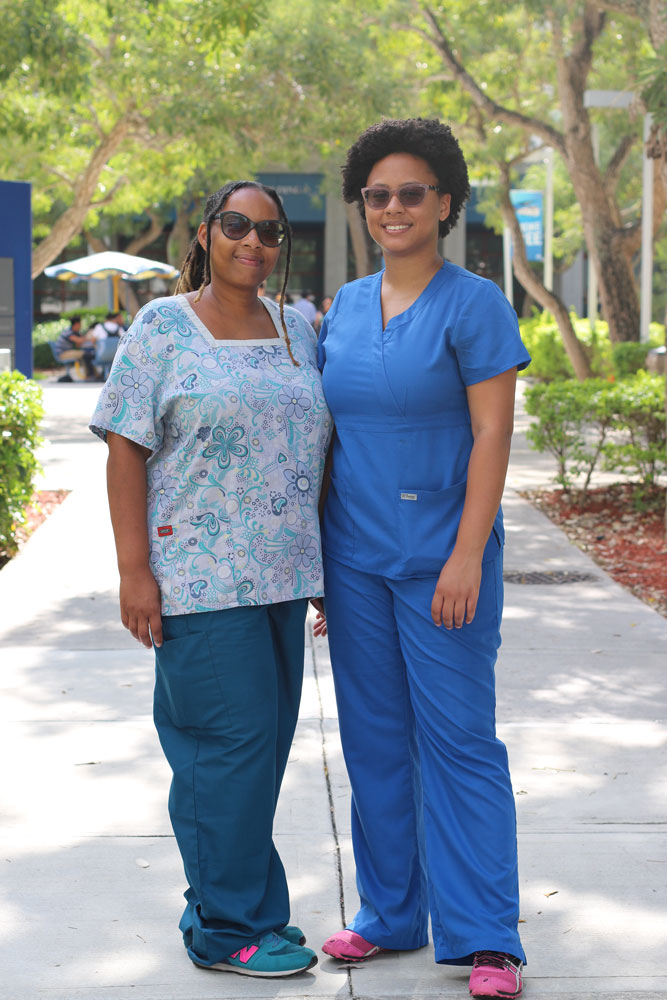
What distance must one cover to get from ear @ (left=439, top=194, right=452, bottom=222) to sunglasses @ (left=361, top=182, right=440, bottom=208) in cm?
7

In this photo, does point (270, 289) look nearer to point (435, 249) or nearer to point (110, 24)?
point (110, 24)

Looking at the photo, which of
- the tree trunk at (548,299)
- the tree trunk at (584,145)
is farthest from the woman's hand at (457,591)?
the tree trunk at (548,299)

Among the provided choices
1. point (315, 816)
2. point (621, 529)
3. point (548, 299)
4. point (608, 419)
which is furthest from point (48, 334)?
point (315, 816)

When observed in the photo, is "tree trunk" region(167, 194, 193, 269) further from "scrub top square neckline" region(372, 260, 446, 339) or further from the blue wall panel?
"scrub top square neckline" region(372, 260, 446, 339)

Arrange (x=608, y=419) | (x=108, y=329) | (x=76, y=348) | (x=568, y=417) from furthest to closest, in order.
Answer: (x=76, y=348), (x=108, y=329), (x=568, y=417), (x=608, y=419)

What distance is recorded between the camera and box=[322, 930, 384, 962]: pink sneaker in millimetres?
3260

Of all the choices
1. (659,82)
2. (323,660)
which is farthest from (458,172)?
(659,82)

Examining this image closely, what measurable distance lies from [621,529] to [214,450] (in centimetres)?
694

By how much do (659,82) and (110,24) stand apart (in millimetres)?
11608

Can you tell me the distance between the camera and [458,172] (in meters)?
3.21

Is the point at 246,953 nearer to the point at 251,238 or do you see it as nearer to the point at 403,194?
the point at 251,238

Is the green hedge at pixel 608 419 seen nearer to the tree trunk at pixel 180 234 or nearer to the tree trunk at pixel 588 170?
the tree trunk at pixel 588 170

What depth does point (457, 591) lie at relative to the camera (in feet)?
9.88

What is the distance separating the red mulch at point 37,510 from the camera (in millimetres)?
9258
